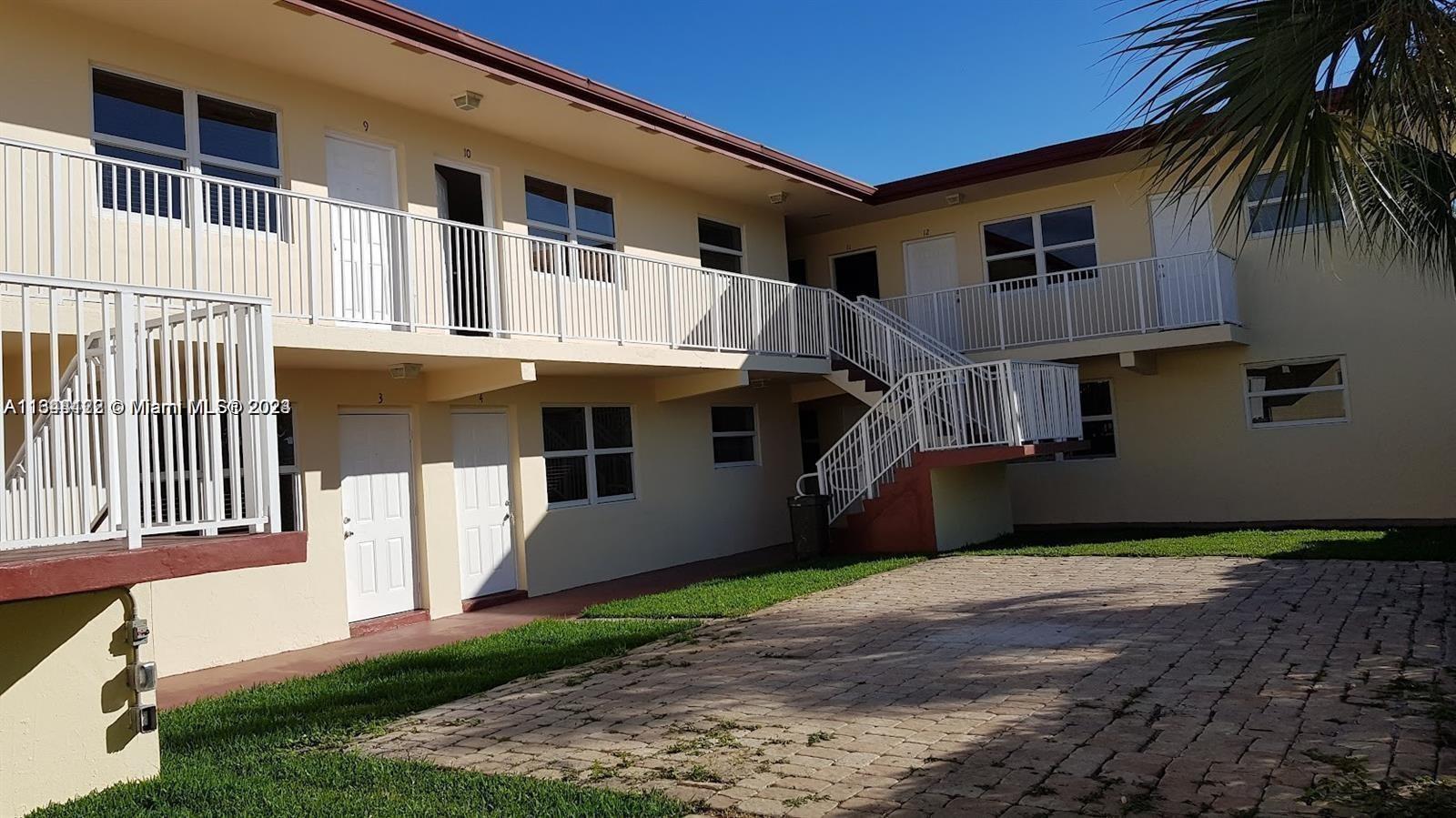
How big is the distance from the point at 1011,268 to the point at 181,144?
1279cm

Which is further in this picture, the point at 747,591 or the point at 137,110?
the point at 747,591

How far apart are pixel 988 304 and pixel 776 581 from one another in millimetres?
7406

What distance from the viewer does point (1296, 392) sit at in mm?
15508

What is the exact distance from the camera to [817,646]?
27.7 ft

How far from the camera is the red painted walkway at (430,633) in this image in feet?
28.4

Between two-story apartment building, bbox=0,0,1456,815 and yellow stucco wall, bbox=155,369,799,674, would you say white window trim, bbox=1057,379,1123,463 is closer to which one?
two-story apartment building, bbox=0,0,1456,815

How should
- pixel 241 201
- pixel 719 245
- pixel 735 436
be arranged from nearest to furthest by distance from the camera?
pixel 241 201, pixel 719 245, pixel 735 436

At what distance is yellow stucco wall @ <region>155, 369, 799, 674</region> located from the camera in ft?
31.5

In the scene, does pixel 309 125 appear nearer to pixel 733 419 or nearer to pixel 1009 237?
pixel 733 419

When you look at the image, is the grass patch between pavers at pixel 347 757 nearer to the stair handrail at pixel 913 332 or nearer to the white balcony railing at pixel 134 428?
the white balcony railing at pixel 134 428

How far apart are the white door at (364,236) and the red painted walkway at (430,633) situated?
9.95 ft

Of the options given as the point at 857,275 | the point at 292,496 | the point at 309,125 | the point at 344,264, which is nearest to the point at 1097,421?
the point at 857,275

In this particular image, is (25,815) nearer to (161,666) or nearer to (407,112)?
(161,666)

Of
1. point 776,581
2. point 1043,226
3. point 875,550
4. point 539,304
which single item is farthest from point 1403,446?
point 539,304
